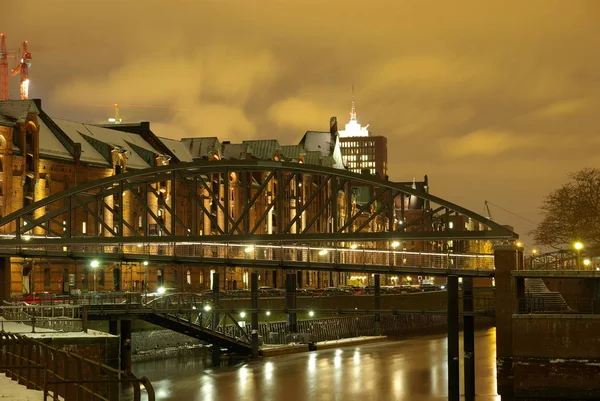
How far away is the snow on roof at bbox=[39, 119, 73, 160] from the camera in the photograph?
9225 cm

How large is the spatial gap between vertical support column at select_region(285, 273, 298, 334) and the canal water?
409 cm

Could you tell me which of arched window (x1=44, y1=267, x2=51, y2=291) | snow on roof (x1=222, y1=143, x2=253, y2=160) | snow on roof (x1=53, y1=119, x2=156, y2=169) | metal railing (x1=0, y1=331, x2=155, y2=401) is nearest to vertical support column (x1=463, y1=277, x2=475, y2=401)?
metal railing (x1=0, y1=331, x2=155, y2=401)

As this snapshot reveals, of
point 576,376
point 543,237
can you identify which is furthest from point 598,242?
point 576,376

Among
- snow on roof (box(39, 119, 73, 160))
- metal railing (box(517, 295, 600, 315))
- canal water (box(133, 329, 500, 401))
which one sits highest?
snow on roof (box(39, 119, 73, 160))

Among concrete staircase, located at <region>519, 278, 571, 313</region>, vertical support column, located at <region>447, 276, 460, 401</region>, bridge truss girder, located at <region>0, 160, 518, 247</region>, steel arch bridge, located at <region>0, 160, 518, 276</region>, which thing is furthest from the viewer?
bridge truss girder, located at <region>0, 160, 518, 247</region>

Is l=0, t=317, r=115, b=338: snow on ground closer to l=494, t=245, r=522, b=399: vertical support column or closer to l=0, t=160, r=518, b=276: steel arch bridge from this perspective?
l=0, t=160, r=518, b=276: steel arch bridge

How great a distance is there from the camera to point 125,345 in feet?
195

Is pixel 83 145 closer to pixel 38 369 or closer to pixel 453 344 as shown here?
pixel 453 344

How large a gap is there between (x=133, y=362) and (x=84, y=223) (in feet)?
109

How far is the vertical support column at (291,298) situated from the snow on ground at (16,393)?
44031mm

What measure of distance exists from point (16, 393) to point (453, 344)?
86.6 feet

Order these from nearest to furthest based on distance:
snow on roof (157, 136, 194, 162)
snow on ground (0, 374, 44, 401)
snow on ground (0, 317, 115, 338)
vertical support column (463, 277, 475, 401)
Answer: snow on ground (0, 374, 44, 401)
snow on ground (0, 317, 115, 338)
vertical support column (463, 277, 475, 401)
snow on roof (157, 136, 194, 162)

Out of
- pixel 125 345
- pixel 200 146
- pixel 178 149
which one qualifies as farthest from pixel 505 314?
pixel 200 146

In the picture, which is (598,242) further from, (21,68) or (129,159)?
(21,68)
